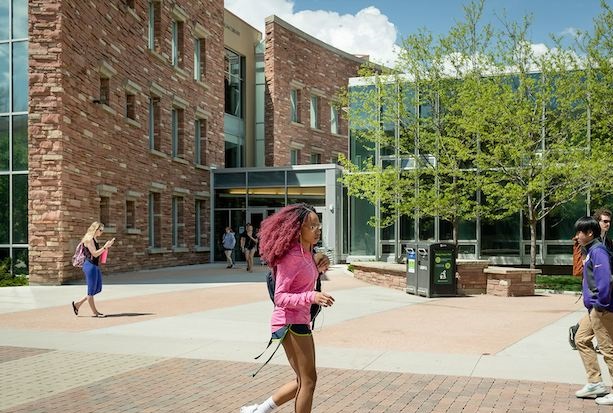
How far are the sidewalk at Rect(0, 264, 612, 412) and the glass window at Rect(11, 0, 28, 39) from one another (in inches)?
354

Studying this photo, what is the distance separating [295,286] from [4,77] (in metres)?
19.2

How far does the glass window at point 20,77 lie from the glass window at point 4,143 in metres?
0.47

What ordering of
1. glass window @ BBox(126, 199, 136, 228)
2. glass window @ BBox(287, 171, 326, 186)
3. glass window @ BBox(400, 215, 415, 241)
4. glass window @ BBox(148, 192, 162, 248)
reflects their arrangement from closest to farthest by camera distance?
glass window @ BBox(126, 199, 136, 228)
glass window @ BBox(148, 192, 162, 248)
glass window @ BBox(400, 215, 415, 241)
glass window @ BBox(287, 171, 326, 186)

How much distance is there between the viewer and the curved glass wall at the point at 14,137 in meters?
21.1

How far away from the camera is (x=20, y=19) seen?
21.4 metres

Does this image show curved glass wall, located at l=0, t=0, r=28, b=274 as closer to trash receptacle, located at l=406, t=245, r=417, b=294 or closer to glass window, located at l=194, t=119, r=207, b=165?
trash receptacle, located at l=406, t=245, r=417, b=294

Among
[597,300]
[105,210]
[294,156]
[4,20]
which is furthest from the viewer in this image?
[294,156]

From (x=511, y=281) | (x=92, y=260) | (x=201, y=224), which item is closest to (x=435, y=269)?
(x=511, y=281)

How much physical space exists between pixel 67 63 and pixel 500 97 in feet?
41.6

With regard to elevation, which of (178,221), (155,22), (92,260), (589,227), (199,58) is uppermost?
(155,22)

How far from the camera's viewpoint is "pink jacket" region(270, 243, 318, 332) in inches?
195

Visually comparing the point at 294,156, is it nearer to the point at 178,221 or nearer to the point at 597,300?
the point at 178,221

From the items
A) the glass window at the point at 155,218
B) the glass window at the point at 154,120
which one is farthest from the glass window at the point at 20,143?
the glass window at the point at 154,120

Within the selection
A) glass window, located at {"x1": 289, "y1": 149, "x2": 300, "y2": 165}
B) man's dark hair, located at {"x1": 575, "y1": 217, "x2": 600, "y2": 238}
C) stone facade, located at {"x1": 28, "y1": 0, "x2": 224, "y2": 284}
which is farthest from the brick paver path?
glass window, located at {"x1": 289, "y1": 149, "x2": 300, "y2": 165}
